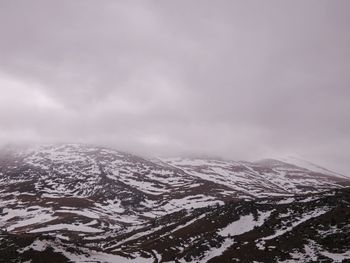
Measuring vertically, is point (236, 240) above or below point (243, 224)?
below

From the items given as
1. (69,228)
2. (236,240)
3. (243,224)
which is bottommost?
(69,228)

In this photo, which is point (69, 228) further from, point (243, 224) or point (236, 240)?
point (236, 240)

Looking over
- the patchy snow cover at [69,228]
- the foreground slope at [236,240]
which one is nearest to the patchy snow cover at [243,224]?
the foreground slope at [236,240]

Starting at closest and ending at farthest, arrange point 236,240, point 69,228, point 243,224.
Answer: point 236,240 → point 243,224 → point 69,228

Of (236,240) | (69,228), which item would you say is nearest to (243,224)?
(236,240)

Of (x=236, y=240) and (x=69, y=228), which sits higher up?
(x=236, y=240)

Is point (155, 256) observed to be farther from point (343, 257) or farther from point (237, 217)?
point (343, 257)

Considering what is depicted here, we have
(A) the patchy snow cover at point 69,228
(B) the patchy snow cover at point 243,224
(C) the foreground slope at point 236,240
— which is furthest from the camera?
(A) the patchy snow cover at point 69,228

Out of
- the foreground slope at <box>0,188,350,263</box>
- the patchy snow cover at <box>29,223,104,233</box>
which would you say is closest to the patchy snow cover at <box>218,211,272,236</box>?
the foreground slope at <box>0,188,350,263</box>

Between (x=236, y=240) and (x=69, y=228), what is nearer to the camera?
(x=236, y=240)

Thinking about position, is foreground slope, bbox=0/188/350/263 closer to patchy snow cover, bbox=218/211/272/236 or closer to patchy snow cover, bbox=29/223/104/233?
patchy snow cover, bbox=218/211/272/236

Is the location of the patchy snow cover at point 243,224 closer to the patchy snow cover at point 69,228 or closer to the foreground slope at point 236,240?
the foreground slope at point 236,240

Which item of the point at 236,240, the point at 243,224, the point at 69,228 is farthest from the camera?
the point at 69,228

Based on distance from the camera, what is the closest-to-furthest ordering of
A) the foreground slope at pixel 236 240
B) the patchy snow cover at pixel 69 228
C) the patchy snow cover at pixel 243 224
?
1. the foreground slope at pixel 236 240
2. the patchy snow cover at pixel 243 224
3. the patchy snow cover at pixel 69 228
